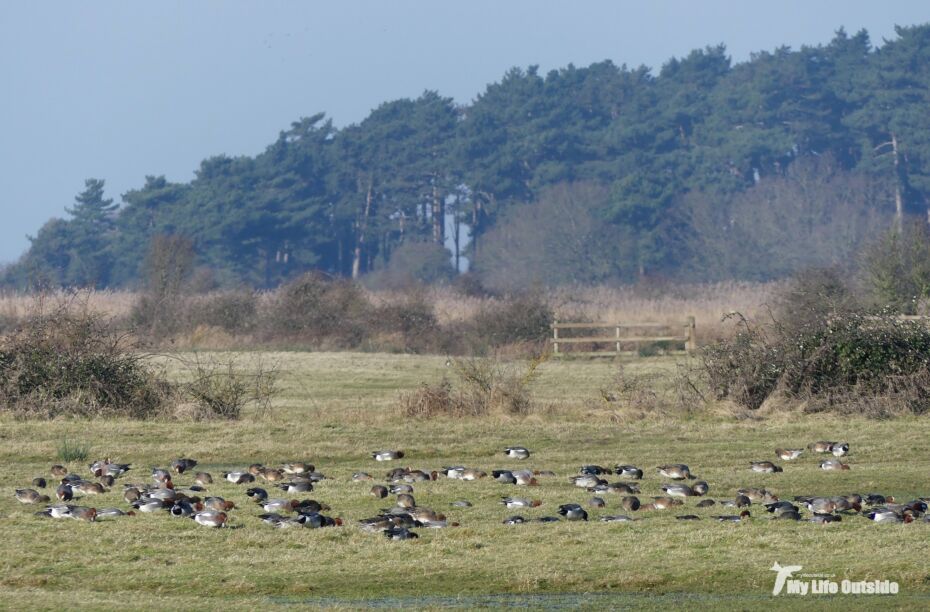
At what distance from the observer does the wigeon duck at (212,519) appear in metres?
A: 11.5

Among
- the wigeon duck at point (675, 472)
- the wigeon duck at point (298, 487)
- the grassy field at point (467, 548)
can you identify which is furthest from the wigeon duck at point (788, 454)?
the wigeon duck at point (298, 487)

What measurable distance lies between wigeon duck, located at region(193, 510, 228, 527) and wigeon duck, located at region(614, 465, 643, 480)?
16.8 feet

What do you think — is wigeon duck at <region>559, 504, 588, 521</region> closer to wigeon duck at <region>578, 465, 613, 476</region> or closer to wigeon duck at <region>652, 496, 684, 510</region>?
wigeon duck at <region>652, 496, 684, 510</region>

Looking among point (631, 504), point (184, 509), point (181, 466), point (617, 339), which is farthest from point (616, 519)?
point (617, 339)

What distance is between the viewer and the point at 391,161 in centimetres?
9225

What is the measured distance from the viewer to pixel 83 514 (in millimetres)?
11742

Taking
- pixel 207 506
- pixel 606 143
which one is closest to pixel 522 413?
pixel 207 506

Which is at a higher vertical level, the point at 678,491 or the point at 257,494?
the point at 257,494

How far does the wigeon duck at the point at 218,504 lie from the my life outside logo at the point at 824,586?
5176mm

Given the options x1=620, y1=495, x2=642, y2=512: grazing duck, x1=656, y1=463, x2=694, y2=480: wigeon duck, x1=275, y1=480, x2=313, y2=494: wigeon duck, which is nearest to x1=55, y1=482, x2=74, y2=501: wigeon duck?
x1=275, y1=480, x2=313, y2=494: wigeon duck

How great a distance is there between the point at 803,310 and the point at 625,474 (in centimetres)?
1175

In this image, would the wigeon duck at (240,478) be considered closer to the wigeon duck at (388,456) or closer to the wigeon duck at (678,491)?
the wigeon duck at (388,456)

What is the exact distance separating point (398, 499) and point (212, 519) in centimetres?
206

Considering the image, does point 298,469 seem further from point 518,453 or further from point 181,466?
point 518,453
